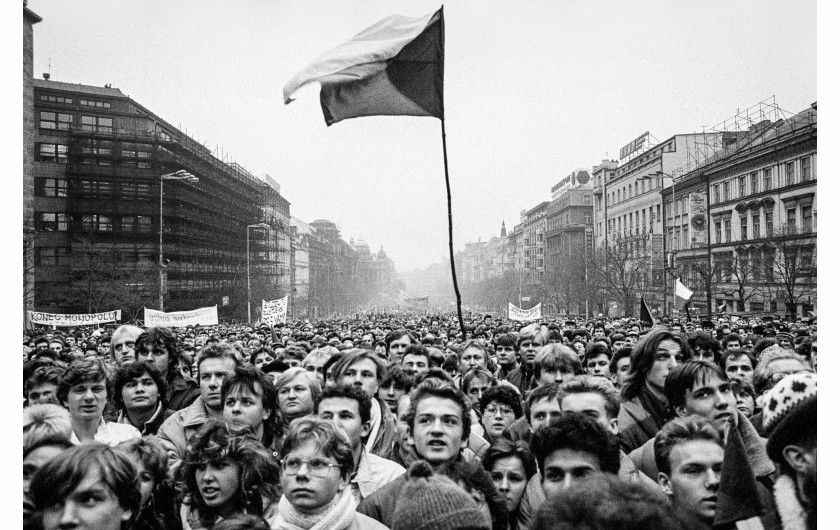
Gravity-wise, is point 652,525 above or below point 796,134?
below

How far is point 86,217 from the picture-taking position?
15797 mm

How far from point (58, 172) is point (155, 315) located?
5177 mm

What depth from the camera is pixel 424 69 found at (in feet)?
23.5

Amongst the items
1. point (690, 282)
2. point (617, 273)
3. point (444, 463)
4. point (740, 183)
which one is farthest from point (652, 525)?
point (617, 273)

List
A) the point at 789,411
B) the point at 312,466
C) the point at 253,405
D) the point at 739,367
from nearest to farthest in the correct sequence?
the point at 789,411 → the point at 312,466 → the point at 253,405 → the point at 739,367

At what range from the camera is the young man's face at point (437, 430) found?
12.2 ft

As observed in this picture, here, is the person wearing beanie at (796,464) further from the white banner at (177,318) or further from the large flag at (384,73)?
the white banner at (177,318)

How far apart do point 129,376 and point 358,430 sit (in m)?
2.24

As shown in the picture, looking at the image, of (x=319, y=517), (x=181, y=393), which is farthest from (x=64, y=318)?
(x=319, y=517)

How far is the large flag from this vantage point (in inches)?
280

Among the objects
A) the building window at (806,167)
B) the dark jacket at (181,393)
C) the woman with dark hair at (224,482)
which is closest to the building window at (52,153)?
the dark jacket at (181,393)

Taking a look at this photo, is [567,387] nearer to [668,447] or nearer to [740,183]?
[668,447]

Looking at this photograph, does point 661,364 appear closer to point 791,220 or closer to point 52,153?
point 791,220

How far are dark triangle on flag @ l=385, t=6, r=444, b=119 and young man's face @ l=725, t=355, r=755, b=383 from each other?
12.2ft
